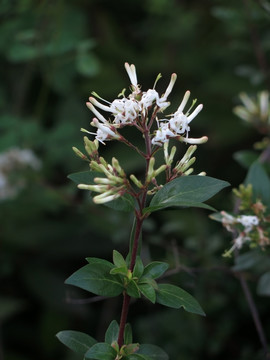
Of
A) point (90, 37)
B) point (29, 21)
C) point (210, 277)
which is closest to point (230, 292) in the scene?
point (210, 277)

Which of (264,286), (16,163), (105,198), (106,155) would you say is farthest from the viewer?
(106,155)

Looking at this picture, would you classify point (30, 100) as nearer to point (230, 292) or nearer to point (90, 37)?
point (90, 37)

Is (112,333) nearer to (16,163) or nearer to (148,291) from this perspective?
(148,291)

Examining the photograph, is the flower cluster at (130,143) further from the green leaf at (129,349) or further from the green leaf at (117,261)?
the green leaf at (129,349)

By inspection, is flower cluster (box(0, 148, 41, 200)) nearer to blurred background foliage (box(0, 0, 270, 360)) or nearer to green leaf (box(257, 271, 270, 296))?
blurred background foliage (box(0, 0, 270, 360))

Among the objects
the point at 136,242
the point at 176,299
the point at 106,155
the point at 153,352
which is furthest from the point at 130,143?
the point at 106,155

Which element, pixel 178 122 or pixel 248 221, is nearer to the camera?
pixel 178 122
